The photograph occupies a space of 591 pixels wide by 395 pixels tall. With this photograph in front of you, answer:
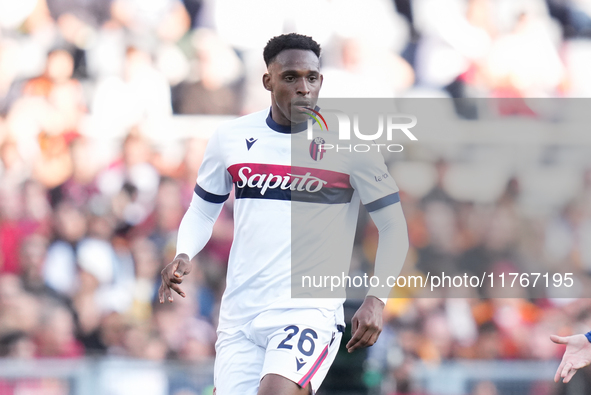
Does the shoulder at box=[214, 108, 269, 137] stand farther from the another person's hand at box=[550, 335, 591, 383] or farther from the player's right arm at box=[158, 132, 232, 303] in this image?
the another person's hand at box=[550, 335, 591, 383]

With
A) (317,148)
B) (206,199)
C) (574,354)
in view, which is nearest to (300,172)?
(317,148)

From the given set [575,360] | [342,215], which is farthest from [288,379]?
[575,360]

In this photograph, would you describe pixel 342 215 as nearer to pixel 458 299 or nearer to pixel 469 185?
pixel 458 299

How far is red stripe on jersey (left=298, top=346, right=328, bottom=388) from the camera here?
11.8 ft

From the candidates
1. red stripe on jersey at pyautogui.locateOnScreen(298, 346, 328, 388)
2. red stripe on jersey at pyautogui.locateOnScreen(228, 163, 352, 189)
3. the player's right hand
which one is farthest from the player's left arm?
the player's right hand

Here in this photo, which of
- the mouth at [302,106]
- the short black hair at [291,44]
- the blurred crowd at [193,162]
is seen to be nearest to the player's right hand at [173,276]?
the mouth at [302,106]

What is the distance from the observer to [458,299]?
7.83 meters

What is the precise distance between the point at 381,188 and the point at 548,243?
5429 mm

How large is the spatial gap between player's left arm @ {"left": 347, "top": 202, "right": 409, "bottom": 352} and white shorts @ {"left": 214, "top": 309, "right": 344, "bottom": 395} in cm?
35

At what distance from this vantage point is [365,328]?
11.2 ft

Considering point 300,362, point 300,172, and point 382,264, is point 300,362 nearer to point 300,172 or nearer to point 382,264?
point 382,264

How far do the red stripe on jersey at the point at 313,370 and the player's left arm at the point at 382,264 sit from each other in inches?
14.0

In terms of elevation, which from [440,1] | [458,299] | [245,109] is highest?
[440,1]

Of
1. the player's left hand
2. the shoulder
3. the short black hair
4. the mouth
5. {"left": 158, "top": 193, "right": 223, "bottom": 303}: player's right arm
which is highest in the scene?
the short black hair
